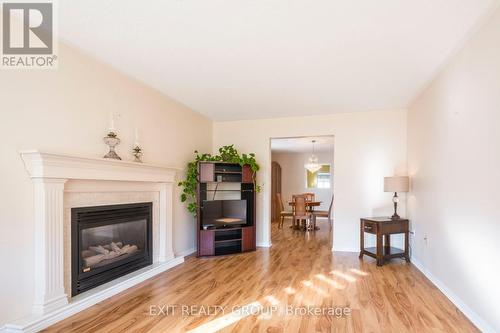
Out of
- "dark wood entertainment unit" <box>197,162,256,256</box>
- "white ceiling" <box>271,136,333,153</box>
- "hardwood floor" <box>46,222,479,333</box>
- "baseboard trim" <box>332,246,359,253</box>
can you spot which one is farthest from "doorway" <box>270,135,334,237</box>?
"hardwood floor" <box>46,222,479,333</box>

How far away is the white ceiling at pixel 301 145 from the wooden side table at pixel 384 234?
3.34 metres

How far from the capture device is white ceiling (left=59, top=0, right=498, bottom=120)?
6.95 ft

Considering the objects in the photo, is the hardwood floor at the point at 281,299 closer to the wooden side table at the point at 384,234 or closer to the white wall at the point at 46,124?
the wooden side table at the point at 384,234

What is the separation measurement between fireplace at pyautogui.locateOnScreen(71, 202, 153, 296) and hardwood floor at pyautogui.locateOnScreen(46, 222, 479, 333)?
0.31 m

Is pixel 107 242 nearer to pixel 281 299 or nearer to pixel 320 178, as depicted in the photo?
pixel 281 299

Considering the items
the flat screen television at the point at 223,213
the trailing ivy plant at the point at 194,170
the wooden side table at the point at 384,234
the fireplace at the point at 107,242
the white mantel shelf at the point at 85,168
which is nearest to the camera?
the white mantel shelf at the point at 85,168

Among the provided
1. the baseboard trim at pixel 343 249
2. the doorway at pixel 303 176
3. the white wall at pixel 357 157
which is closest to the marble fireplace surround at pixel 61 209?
the white wall at pixel 357 157

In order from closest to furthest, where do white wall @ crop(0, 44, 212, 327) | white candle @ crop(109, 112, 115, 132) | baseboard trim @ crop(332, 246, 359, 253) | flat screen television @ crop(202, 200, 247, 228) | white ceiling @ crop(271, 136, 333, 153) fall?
1. white wall @ crop(0, 44, 212, 327)
2. white candle @ crop(109, 112, 115, 132)
3. flat screen television @ crop(202, 200, 247, 228)
4. baseboard trim @ crop(332, 246, 359, 253)
5. white ceiling @ crop(271, 136, 333, 153)

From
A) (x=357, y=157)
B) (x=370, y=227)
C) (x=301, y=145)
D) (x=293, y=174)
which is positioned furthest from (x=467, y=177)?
(x=293, y=174)

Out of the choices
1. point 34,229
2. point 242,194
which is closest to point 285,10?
point 34,229

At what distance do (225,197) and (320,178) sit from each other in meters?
5.66

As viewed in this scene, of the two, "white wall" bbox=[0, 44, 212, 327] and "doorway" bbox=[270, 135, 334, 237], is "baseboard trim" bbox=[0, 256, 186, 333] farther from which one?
"doorway" bbox=[270, 135, 334, 237]

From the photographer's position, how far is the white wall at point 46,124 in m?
2.22

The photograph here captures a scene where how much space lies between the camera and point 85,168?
2777mm
